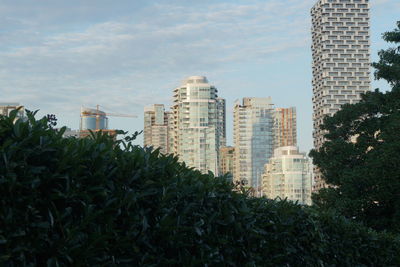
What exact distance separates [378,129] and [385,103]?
47.9 inches

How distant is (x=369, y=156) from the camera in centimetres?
2477

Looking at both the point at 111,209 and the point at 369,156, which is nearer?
Answer: the point at 111,209

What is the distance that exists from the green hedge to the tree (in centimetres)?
1659

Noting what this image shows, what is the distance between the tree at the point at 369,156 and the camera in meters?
22.7

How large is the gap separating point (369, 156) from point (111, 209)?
21.5 metres

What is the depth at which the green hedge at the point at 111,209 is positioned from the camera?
4.16 metres

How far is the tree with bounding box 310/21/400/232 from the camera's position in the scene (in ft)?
74.4

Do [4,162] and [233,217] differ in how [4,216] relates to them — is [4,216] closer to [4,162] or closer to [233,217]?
[4,162]

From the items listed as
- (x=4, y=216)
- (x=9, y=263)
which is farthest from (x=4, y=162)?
(x=9, y=263)

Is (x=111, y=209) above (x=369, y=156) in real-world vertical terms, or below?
below

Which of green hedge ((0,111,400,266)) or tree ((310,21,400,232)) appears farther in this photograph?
tree ((310,21,400,232))

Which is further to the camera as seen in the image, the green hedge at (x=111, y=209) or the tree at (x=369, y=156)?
the tree at (x=369, y=156)

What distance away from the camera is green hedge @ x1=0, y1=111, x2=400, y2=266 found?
416 centimetres

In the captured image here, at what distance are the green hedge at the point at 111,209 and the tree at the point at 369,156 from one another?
54.4ft
